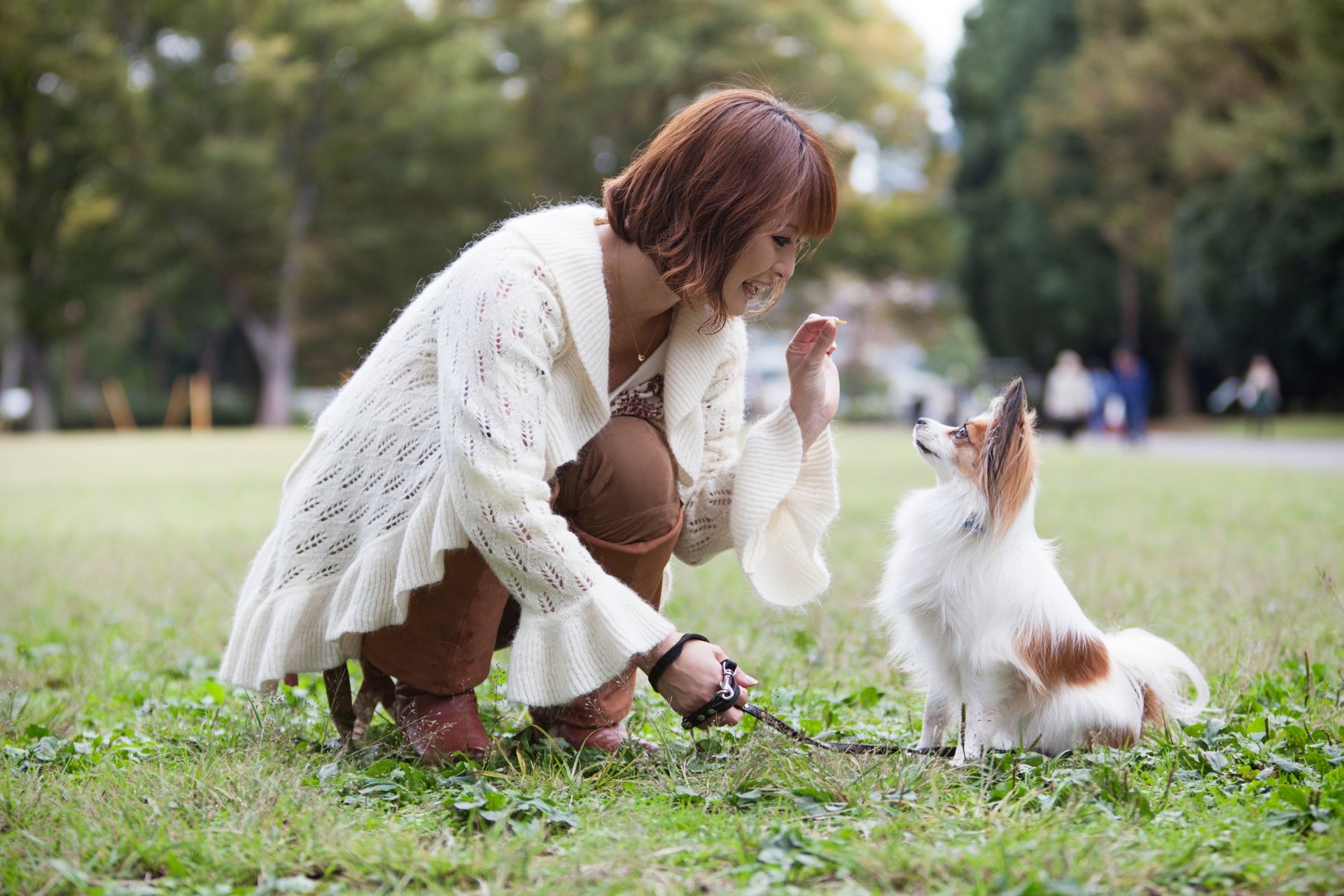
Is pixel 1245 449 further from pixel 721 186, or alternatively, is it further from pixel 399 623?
pixel 399 623

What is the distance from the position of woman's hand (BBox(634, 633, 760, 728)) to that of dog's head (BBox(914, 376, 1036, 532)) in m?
0.72

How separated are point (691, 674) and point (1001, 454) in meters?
0.85

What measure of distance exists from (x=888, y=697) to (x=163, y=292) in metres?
30.0

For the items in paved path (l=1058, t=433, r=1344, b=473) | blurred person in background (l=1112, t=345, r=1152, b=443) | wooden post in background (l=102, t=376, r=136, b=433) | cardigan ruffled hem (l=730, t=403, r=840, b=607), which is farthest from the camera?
wooden post in background (l=102, t=376, r=136, b=433)

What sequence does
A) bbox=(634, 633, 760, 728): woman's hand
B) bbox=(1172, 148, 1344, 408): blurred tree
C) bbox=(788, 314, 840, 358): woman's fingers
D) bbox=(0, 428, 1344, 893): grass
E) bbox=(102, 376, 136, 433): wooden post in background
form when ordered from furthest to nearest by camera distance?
bbox=(102, 376, 136, 433): wooden post in background < bbox=(1172, 148, 1344, 408): blurred tree < bbox=(788, 314, 840, 358): woman's fingers < bbox=(634, 633, 760, 728): woman's hand < bbox=(0, 428, 1344, 893): grass

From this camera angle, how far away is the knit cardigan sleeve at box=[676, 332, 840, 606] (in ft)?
9.52

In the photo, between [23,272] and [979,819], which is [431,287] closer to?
[979,819]

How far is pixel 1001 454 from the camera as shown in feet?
8.73

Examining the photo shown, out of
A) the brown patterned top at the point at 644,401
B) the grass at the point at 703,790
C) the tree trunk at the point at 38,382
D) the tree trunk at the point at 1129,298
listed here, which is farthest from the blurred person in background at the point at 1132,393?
the tree trunk at the point at 38,382

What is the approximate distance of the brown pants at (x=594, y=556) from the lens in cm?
270

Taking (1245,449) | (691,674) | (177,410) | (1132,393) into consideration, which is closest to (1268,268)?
(1132,393)

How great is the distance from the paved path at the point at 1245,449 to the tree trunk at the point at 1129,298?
17.4 ft

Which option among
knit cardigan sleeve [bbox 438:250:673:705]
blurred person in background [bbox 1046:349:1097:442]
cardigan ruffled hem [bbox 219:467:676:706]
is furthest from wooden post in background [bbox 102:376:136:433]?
knit cardigan sleeve [bbox 438:250:673:705]

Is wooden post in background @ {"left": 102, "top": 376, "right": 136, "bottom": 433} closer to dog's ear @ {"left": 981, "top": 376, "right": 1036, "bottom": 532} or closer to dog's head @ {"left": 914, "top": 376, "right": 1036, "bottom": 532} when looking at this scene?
dog's head @ {"left": 914, "top": 376, "right": 1036, "bottom": 532}
